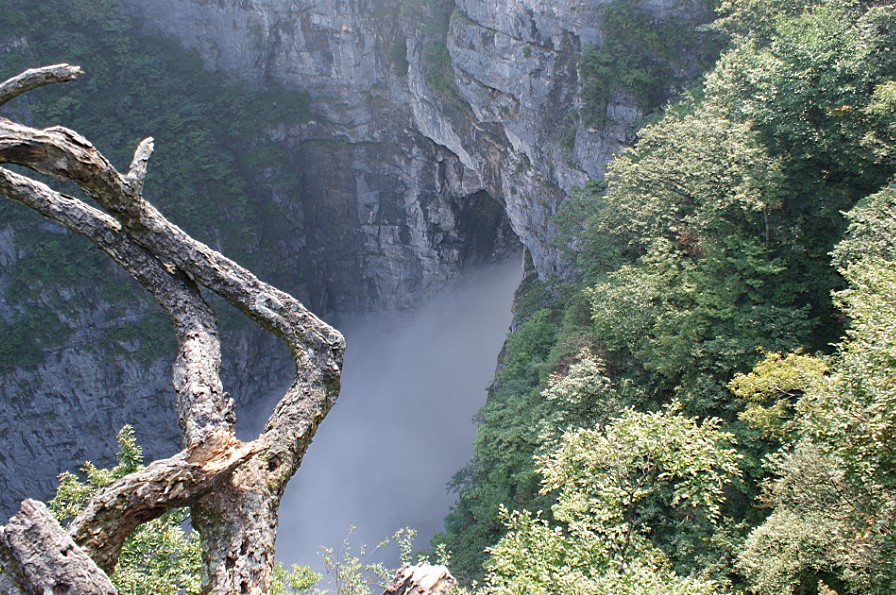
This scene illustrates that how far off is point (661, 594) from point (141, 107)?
111 feet

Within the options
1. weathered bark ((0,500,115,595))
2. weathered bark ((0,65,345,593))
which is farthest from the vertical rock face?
weathered bark ((0,500,115,595))

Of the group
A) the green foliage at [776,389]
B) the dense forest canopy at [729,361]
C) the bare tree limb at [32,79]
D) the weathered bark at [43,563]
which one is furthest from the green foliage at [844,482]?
the bare tree limb at [32,79]

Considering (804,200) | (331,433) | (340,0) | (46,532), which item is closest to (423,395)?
(331,433)

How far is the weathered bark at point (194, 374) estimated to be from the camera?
279cm

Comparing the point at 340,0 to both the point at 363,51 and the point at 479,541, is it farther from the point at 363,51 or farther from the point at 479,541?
the point at 479,541

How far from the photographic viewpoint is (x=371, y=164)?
113 ft

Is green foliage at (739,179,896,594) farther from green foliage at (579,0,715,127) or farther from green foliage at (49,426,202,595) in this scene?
green foliage at (579,0,715,127)

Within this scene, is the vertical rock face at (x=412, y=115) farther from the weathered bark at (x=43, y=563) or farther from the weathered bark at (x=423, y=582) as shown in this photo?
the weathered bark at (x=43, y=563)

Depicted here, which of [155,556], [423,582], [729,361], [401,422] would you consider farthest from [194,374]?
[401,422]

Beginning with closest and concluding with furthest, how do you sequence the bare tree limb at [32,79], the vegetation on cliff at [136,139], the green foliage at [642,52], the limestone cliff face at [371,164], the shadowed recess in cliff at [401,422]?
the bare tree limb at [32,79]
the green foliage at [642,52]
the limestone cliff face at [371,164]
the shadowed recess in cliff at [401,422]
the vegetation on cliff at [136,139]

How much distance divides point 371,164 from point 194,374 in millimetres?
32403

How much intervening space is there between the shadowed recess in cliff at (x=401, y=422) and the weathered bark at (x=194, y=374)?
2527cm

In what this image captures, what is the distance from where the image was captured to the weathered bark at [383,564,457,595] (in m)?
4.41

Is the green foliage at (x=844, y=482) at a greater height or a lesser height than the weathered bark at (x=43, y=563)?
greater
